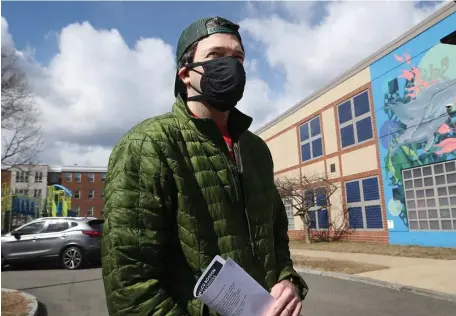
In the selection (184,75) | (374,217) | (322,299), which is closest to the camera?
(184,75)

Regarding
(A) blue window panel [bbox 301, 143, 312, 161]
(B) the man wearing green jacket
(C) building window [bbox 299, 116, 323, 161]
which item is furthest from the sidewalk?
(A) blue window panel [bbox 301, 143, 312, 161]

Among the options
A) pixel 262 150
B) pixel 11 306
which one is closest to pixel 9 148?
pixel 11 306

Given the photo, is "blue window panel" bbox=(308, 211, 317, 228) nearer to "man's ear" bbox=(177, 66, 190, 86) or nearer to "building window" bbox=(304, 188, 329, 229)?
"building window" bbox=(304, 188, 329, 229)

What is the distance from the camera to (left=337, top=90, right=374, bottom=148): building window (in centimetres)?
1905

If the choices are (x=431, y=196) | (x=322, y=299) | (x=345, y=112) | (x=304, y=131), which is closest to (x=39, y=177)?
(x=304, y=131)

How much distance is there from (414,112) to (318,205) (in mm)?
8224

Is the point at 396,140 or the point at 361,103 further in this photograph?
the point at 361,103

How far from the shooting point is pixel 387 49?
57.2 ft

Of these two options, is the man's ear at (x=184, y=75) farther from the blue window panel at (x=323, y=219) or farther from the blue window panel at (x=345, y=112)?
the blue window panel at (x=323, y=219)

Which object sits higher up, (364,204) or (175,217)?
(175,217)

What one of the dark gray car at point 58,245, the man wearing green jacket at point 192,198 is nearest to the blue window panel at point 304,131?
the dark gray car at point 58,245

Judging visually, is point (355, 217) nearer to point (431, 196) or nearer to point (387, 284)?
point (431, 196)

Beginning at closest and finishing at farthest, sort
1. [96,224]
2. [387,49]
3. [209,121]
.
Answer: [209,121] < [96,224] < [387,49]

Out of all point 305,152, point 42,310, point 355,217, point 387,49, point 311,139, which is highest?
point 387,49
